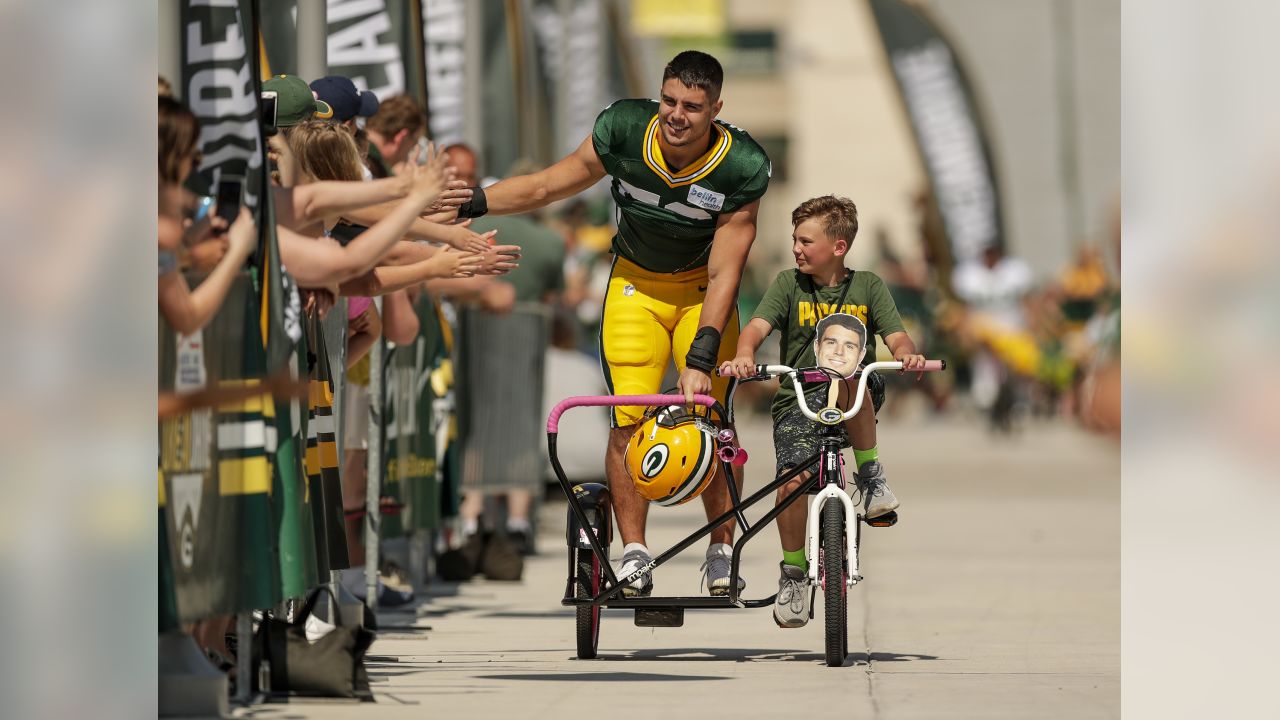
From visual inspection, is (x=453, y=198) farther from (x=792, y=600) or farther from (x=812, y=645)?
(x=812, y=645)

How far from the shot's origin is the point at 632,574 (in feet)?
26.7

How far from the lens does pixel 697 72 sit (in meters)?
8.19

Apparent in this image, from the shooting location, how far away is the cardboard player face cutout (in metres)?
8.12

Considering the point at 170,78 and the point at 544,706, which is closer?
the point at 170,78

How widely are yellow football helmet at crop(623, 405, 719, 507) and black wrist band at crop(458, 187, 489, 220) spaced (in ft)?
3.39

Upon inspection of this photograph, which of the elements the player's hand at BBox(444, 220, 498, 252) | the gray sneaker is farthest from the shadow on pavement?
the player's hand at BBox(444, 220, 498, 252)

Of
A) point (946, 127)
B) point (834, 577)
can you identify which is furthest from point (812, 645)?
point (946, 127)

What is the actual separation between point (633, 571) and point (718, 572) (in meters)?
0.32

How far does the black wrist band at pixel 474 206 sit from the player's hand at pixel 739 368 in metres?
1.18
